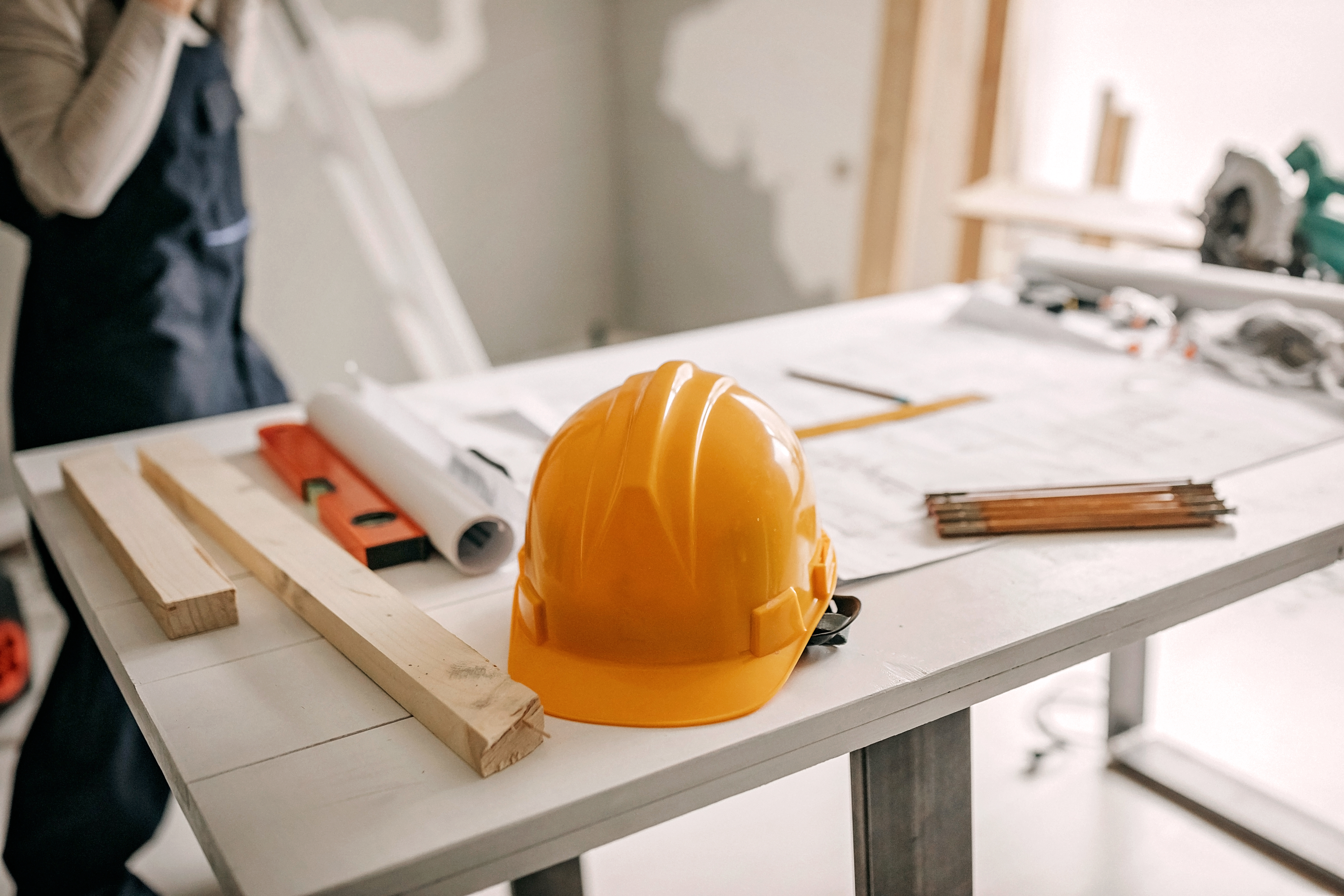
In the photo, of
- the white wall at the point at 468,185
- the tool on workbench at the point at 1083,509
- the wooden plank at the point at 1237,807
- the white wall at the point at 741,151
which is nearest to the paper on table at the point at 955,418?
the tool on workbench at the point at 1083,509

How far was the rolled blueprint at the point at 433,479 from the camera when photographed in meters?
0.85

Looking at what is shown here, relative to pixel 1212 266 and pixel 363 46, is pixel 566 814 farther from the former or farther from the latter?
pixel 363 46

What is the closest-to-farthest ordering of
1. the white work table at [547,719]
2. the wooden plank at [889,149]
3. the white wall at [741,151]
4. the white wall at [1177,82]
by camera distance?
the white work table at [547,719]
the white wall at [1177,82]
the wooden plank at [889,149]
the white wall at [741,151]

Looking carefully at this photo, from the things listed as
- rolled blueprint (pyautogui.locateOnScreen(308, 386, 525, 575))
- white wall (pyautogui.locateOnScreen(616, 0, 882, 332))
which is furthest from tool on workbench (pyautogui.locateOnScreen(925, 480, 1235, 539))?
white wall (pyautogui.locateOnScreen(616, 0, 882, 332))

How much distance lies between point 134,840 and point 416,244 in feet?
4.01

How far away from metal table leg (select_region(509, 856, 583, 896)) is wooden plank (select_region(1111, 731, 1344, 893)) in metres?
1.00

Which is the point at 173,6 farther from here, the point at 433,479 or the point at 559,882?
the point at 559,882

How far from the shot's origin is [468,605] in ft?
2.63

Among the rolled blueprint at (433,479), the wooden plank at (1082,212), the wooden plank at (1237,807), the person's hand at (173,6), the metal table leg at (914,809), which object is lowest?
the wooden plank at (1237,807)

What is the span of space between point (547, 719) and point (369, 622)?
156mm

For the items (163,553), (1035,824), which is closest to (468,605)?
(163,553)

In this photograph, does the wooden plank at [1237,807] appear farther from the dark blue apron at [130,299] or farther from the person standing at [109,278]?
the dark blue apron at [130,299]

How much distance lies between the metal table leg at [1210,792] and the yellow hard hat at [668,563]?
822 mm

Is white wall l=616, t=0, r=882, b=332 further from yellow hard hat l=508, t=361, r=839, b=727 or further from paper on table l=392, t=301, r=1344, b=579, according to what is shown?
yellow hard hat l=508, t=361, r=839, b=727
